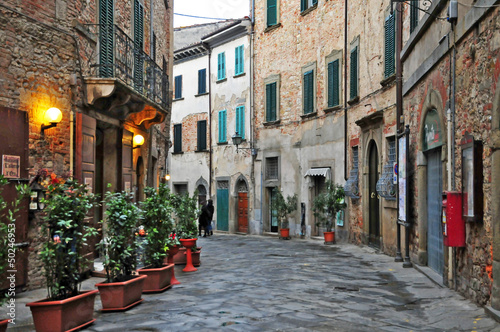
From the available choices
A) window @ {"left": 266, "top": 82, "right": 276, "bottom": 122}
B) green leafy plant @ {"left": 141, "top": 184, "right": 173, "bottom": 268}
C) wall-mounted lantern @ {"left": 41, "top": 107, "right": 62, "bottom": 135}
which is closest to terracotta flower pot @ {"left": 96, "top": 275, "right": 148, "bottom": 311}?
green leafy plant @ {"left": 141, "top": 184, "right": 173, "bottom": 268}

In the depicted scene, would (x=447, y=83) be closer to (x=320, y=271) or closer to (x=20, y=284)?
(x=320, y=271)

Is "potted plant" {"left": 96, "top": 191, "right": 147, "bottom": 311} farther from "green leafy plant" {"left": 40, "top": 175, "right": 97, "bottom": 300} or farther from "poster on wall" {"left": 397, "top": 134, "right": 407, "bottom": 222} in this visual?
"poster on wall" {"left": 397, "top": 134, "right": 407, "bottom": 222}

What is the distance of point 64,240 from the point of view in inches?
235

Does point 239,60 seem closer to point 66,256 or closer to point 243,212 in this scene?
point 243,212

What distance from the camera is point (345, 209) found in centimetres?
1733

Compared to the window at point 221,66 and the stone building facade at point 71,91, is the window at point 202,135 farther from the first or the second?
the stone building facade at point 71,91

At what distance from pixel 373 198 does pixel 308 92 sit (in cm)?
627

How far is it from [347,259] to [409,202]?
2.33m

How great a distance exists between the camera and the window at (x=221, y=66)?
25.7 meters

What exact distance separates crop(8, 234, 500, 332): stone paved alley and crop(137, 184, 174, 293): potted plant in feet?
0.72

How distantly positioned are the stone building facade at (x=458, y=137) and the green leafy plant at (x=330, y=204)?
5.88m

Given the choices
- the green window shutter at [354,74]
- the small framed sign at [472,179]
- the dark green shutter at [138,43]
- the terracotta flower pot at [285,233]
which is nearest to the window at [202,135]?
the terracotta flower pot at [285,233]

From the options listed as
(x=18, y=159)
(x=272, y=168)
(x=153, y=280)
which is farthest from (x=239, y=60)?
(x=153, y=280)

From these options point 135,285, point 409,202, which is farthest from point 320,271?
point 135,285
